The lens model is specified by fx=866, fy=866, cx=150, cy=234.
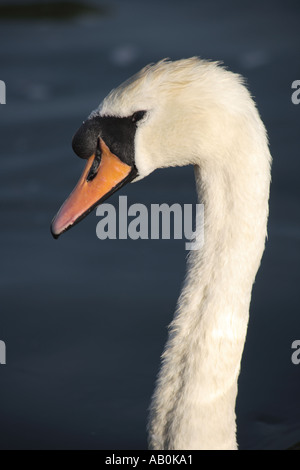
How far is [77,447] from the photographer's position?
19.0 ft

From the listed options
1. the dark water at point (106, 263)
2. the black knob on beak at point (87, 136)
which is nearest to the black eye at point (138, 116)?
the black knob on beak at point (87, 136)

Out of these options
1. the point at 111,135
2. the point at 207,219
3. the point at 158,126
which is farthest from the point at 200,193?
the point at 111,135

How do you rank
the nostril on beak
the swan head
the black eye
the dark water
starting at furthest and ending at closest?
the dark water
the nostril on beak
the black eye
the swan head

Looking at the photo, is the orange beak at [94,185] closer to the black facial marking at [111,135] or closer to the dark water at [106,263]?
the black facial marking at [111,135]

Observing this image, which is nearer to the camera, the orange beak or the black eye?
the black eye

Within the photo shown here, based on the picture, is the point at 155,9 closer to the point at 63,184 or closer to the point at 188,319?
the point at 63,184

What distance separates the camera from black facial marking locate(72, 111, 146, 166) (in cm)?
412

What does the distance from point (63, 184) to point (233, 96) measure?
457 cm

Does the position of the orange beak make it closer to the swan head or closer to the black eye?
the swan head

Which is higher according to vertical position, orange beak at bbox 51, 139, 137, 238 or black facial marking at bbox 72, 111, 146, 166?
black facial marking at bbox 72, 111, 146, 166

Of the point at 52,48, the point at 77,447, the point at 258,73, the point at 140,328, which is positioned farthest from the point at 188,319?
the point at 52,48

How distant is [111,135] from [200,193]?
52 cm

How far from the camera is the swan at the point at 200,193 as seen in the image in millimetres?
3941

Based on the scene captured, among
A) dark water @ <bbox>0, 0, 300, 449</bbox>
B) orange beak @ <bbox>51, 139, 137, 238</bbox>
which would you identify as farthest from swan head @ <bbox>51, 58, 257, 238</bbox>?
dark water @ <bbox>0, 0, 300, 449</bbox>
